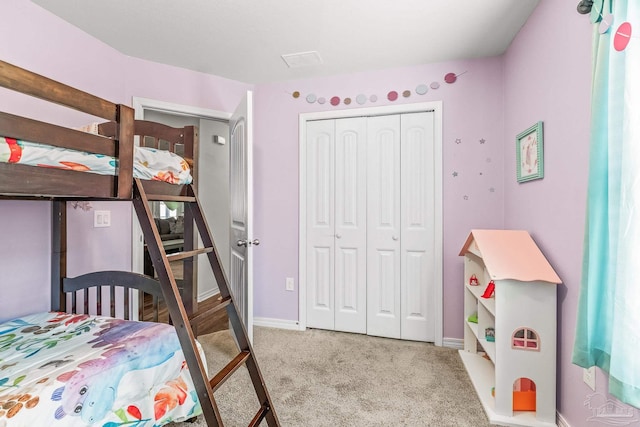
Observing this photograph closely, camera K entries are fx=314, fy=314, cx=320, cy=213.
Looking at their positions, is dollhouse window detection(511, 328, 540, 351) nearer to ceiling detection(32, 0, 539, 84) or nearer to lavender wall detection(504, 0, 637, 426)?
lavender wall detection(504, 0, 637, 426)

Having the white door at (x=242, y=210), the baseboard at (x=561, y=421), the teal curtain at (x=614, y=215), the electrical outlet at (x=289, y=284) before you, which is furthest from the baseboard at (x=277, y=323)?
the teal curtain at (x=614, y=215)

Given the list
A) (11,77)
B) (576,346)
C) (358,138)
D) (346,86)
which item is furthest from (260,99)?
(576,346)

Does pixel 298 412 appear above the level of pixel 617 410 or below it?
below

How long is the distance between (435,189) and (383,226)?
0.53 metres

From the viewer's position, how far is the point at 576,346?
4.06 ft

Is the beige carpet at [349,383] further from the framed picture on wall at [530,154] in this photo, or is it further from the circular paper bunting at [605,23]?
the circular paper bunting at [605,23]

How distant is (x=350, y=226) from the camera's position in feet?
9.36

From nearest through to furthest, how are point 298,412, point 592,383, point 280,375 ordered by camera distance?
point 592,383, point 298,412, point 280,375

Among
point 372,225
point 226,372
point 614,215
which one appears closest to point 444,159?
point 372,225

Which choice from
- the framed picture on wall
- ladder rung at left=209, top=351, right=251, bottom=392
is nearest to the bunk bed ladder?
ladder rung at left=209, top=351, right=251, bottom=392

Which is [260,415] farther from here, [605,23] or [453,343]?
[605,23]

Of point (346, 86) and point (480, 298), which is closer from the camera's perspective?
point (480, 298)

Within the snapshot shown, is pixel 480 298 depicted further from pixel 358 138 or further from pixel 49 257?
pixel 49 257

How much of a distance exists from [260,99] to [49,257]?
6.88 ft
